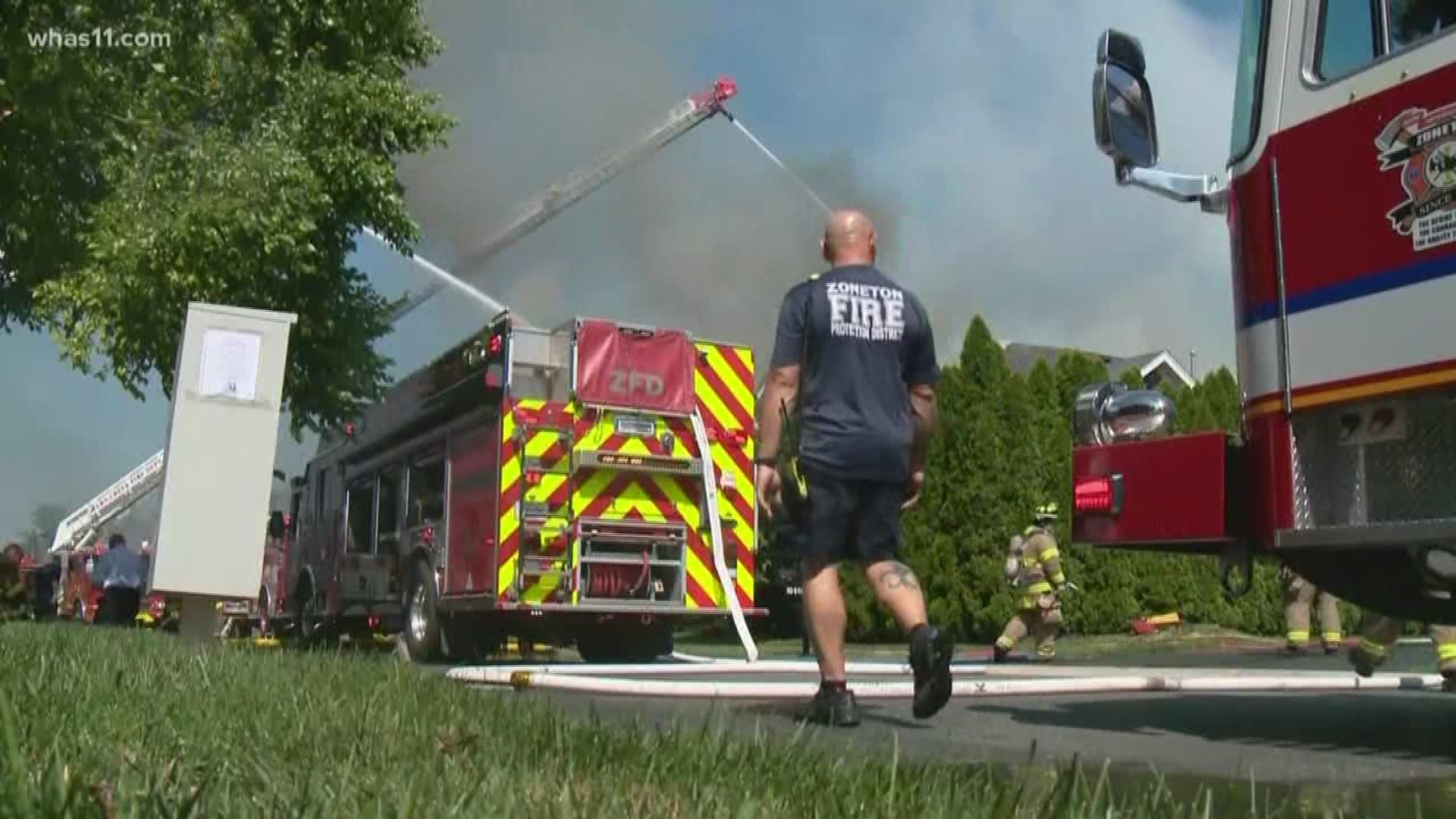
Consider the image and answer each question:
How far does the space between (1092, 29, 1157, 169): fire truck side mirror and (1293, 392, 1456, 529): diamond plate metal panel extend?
42.5 inches

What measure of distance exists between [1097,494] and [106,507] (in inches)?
1580

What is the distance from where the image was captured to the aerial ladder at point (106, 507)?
4056 centimetres

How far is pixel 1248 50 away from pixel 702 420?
6.91m

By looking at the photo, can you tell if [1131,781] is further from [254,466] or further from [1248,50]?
[254,466]

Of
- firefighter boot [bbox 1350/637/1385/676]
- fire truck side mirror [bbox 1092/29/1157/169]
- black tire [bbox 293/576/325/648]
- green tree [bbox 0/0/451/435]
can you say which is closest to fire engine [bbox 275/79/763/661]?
green tree [bbox 0/0/451/435]

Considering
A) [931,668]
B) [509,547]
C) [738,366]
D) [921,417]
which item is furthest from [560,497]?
[931,668]

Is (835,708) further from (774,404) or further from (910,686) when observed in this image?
(910,686)

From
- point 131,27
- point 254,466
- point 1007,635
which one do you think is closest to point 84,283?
point 131,27

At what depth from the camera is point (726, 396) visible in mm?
11914

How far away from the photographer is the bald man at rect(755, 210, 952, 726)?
5.32 meters

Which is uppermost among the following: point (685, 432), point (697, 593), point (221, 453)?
point (685, 432)

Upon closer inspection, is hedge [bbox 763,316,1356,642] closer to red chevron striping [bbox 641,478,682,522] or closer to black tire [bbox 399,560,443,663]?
black tire [bbox 399,560,443,663]

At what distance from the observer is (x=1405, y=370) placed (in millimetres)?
4328

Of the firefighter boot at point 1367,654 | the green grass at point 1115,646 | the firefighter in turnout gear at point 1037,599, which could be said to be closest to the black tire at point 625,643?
the green grass at point 1115,646
